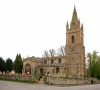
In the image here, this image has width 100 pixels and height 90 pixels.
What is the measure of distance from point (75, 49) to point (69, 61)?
4209 mm

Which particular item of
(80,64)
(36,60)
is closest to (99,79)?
(80,64)

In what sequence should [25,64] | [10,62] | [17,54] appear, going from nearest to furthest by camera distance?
[25,64] → [17,54] → [10,62]

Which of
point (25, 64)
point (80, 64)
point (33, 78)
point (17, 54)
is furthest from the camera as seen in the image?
point (17, 54)

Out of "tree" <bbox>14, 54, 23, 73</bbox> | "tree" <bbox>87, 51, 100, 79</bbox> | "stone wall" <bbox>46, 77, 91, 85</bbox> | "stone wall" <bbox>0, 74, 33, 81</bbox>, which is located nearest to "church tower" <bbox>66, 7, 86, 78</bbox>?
"tree" <bbox>87, 51, 100, 79</bbox>

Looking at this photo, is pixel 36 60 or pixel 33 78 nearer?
pixel 33 78

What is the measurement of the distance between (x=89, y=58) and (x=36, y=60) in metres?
17.9

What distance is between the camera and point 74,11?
7538 centimetres

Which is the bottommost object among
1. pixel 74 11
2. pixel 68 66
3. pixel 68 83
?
pixel 68 83

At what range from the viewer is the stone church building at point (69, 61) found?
69.4 m

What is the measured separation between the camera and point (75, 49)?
2813 inches

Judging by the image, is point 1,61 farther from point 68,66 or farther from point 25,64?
point 68,66

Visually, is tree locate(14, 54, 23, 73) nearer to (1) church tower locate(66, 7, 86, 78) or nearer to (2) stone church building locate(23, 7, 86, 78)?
(2) stone church building locate(23, 7, 86, 78)

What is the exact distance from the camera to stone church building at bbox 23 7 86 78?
69438 millimetres

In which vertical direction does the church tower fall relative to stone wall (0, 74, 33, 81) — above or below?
above
